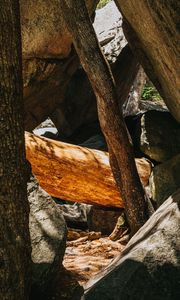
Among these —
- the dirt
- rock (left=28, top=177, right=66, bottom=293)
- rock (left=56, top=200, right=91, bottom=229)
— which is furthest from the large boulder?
rock (left=28, top=177, right=66, bottom=293)

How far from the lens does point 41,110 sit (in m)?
10.3

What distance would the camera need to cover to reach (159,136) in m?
7.40

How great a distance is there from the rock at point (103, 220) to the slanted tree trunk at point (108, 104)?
2332mm

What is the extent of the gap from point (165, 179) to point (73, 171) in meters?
1.65

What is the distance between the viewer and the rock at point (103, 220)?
27.7 ft

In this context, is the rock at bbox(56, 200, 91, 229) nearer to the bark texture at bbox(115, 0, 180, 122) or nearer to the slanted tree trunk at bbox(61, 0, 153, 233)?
the slanted tree trunk at bbox(61, 0, 153, 233)

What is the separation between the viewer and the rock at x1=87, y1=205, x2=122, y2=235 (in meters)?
8.44

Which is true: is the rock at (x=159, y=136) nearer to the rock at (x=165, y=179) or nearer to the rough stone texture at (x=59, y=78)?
the rock at (x=165, y=179)

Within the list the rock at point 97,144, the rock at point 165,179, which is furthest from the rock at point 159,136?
the rock at point 97,144

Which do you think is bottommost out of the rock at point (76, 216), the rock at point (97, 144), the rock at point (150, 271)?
the rock at point (76, 216)

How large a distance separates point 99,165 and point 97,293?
4.01 metres

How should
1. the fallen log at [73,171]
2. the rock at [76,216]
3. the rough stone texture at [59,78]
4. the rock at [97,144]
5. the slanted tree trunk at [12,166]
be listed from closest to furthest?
1. the slanted tree trunk at [12,166]
2. the fallen log at [73,171]
3. the rough stone texture at [59,78]
4. the rock at [76,216]
5. the rock at [97,144]

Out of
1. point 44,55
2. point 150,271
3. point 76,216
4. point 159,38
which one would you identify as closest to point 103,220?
point 76,216

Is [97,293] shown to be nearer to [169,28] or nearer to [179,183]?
[169,28]
